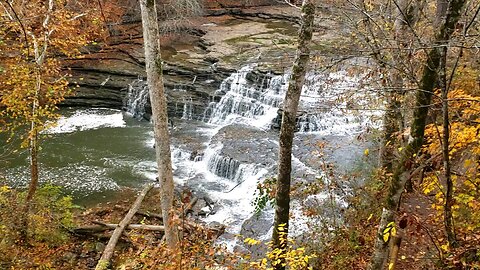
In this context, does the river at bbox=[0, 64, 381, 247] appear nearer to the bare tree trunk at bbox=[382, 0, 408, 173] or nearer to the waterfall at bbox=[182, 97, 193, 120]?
the waterfall at bbox=[182, 97, 193, 120]

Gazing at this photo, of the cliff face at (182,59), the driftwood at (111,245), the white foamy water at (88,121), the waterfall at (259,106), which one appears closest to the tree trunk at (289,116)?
the driftwood at (111,245)

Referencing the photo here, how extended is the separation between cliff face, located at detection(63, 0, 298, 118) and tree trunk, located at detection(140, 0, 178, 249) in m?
11.9

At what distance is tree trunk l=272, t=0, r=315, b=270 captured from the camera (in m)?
5.55

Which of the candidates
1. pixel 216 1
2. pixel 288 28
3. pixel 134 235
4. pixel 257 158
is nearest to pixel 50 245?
pixel 134 235

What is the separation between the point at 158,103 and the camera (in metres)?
6.22

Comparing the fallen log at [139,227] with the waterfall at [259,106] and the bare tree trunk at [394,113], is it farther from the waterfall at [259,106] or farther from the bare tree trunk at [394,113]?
the waterfall at [259,106]

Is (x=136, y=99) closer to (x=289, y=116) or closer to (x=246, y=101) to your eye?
(x=246, y=101)

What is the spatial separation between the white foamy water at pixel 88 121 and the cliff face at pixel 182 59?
735 mm

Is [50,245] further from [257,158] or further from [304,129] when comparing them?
[304,129]

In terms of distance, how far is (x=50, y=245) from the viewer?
29.6ft

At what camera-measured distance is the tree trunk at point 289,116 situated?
5.55 meters

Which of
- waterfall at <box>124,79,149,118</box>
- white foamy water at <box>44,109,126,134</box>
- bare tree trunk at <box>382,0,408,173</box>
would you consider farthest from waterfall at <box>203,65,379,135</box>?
bare tree trunk at <box>382,0,408,173</box>

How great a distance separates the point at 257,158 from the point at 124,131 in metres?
7.15

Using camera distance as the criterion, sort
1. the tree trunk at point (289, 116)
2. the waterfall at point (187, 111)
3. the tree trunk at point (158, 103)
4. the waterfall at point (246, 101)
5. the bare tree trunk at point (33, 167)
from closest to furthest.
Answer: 1. the tree trunk at point (289, 116)
2. the tree trunk at point (158, 103)
3. the bare tree trunk at point (33, 167)
4. the waterfall at point (246, 101)
5. the waterfall at point (187, 111)
